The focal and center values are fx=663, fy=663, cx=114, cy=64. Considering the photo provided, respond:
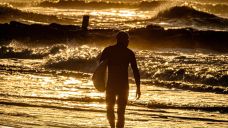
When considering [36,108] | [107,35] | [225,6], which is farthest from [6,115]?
[225,6]

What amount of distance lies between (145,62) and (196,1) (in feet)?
172

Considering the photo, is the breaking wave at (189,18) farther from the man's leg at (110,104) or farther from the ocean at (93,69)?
the man's leg at (110,104)

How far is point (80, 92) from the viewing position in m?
18.9

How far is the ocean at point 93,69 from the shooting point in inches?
585

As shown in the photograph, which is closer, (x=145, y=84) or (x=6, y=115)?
(x=6, y=115)

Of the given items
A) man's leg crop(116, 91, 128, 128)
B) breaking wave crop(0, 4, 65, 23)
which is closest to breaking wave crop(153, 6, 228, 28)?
breaking wave crop(0, 4, 65, 23)

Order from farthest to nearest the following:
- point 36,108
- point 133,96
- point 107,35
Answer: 1. point 107,35
2. point 133,96
3. point 36,108

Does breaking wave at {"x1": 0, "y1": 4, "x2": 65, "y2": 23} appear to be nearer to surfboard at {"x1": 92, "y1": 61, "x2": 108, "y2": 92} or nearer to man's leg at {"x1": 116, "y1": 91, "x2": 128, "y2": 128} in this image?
surfboard at {"x1": 92, "y1": 61, "x2": 108, "y2": 92}

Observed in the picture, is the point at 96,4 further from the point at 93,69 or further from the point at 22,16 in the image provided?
the point at 93,69

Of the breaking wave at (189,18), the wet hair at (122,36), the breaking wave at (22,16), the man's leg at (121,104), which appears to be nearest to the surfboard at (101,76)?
the man's leg at (121,104)

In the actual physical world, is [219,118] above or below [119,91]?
below

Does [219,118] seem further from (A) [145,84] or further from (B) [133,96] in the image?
(A) [145,84]

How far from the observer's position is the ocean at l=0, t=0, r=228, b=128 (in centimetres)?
1486

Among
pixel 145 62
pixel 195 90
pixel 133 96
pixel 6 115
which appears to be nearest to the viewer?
pixel 6 115
